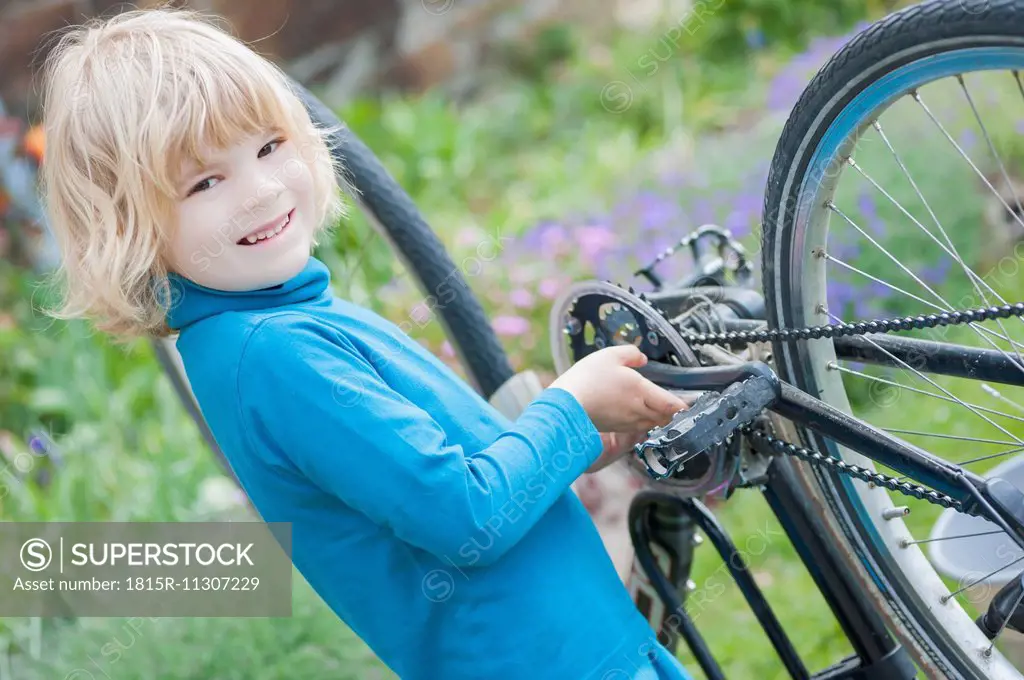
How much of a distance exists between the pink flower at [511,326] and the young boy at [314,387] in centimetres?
190

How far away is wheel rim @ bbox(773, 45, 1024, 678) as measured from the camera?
1.20m

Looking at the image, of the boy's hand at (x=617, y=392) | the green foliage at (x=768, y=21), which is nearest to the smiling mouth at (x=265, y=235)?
the boy's hand at (x=617, y=392)

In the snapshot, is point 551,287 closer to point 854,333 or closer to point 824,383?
point 824,383

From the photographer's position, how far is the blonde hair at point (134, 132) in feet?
3.65

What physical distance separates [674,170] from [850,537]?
2.52 metres

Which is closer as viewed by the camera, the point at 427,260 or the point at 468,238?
the point at 427,260

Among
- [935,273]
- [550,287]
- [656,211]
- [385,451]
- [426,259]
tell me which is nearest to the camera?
[385,451]

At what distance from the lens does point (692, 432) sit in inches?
44.9

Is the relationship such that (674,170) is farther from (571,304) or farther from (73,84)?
(73,84)

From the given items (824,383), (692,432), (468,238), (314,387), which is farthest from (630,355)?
(468,238)

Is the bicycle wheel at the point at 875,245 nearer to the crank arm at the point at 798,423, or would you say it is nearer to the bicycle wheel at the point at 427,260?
the crank arm at the point at 798,423

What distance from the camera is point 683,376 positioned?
1251 mm

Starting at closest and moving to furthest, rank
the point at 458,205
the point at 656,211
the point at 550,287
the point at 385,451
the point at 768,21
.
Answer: the point at 385,451, the point at 550,287, the point at 656,211, the point at 458,205, the point at 768,21

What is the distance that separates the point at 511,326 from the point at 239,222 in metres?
2.07
